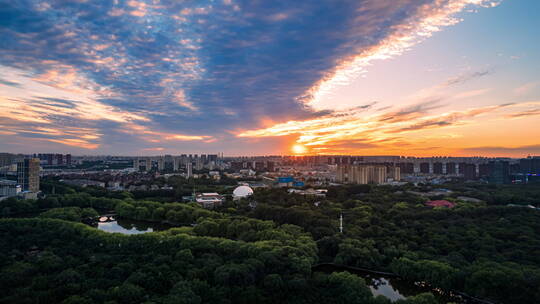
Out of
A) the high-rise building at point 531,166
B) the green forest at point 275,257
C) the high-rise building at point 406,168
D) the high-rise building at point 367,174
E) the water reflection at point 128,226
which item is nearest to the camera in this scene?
the green forest at point 275,257

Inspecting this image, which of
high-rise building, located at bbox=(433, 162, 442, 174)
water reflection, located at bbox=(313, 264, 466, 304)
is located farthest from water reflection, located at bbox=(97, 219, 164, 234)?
high-rise building, located at bbox=(433, 162, 442, 174)

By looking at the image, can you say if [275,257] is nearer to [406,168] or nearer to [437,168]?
[406,168]

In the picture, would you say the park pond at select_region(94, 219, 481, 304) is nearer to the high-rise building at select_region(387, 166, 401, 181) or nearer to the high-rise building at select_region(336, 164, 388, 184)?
the high-rise building at select_region(336, 164, 388, 184)

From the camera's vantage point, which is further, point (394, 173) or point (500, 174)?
point (394, 173)

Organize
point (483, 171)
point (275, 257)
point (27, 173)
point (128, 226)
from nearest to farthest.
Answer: point (275, 257), point (128, 226), point (27, 173), point (483, 171)

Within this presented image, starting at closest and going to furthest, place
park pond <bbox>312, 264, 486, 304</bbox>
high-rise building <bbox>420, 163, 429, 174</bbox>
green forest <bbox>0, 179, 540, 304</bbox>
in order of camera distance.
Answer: green forest <bbox>0, 179, 540, 304</bbox>
park pond <bbox>312, 264, 486, 304</bbox>
high-rise building <bbox>420, 163, 429, 174</bbox>

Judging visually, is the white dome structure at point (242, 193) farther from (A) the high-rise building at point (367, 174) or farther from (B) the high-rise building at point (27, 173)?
(B) the high-rise building at point (27, 173)

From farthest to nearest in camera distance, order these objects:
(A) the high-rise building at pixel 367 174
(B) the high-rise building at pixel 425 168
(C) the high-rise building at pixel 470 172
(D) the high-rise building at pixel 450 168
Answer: (B) the high-rise building at pixel 425 168 → (D) the high-rise building at pixel 450 168 → (C) the high-rise building at pixel 470 172 → (A) the high-rise building at pixel 367 174

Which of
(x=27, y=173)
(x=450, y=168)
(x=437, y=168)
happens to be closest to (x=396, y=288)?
(x=27, y=173)

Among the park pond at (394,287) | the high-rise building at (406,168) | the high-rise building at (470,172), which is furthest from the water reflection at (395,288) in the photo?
the high-rise building at (406,168)
